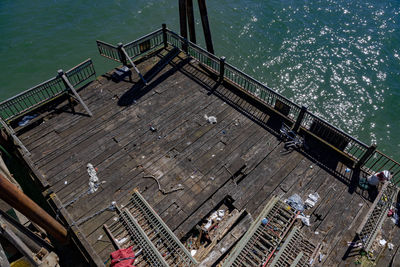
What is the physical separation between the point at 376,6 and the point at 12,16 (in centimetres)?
4012

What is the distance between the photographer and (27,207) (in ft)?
27.6

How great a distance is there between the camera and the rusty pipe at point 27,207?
7577mm

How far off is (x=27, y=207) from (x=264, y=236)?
326 inches

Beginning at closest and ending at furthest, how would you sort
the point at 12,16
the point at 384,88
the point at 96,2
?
the point at 384,88 < the point at 12,16 < the point at 96,2

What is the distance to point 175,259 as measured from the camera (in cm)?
915

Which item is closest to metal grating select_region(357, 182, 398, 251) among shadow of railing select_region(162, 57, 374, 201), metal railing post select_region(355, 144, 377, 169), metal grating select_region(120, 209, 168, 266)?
shadow of railing select_region(162, 57, 374, 201)

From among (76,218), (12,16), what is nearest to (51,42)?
(12,16)

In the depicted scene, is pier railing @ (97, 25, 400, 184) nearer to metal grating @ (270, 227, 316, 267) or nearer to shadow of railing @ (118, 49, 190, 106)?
shadow of railing @ (118, 49, 190, 106)

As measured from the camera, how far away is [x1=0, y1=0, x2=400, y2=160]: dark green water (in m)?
21.4

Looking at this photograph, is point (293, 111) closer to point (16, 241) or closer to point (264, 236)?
point (264, 236)

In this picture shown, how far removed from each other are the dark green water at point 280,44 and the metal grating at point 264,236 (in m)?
13.0

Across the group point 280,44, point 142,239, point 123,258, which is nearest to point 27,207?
point 123,258

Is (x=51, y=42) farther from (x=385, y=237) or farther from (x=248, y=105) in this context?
(x=385, y=237)

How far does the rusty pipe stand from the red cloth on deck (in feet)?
7.79
